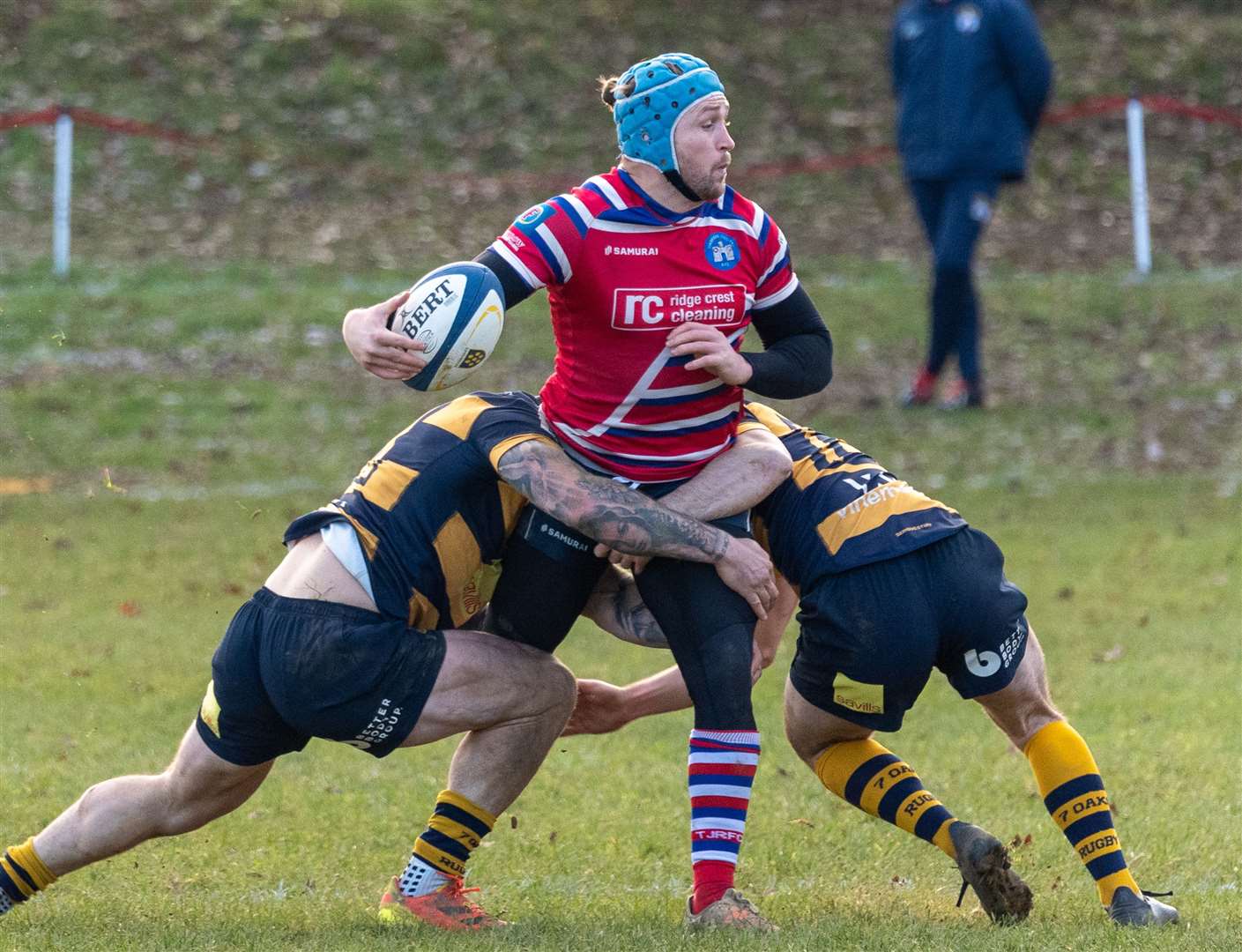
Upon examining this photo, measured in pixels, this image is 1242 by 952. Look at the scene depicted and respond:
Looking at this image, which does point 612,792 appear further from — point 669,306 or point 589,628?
point 589,628

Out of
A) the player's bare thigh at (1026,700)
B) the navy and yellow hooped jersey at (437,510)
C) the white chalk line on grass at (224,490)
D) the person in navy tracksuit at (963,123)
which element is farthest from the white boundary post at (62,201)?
the player's bare thigh at (1026,700)

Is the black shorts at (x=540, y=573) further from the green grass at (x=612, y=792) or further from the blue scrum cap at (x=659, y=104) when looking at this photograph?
the blue scrum cap at (x=659, y=104)

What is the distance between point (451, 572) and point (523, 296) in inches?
29.0

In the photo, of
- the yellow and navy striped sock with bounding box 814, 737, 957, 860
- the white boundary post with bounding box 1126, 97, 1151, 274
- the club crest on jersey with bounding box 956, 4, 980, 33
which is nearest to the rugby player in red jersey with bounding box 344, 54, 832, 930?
the yellow and navy striped sock with bounding box 814, 737, 957, 860

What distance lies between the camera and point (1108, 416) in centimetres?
1241

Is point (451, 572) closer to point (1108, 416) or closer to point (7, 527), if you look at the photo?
point (7, 527)

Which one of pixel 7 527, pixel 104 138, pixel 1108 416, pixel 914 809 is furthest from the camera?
pixel 104 138

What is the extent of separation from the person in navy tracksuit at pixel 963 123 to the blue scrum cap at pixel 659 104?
23.4 ft

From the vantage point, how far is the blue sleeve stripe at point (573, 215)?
15.3 ft

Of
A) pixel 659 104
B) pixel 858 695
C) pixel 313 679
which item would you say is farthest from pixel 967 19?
pixel 313 679

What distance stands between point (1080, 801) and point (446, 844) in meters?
1.63

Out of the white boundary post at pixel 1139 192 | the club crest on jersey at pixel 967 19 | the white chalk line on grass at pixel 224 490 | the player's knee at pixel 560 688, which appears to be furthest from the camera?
the white boundary post at pixel 1139 192

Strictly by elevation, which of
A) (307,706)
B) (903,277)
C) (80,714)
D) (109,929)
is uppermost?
(307,706)

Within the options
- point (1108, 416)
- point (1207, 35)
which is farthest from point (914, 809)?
point (1207, 35)
